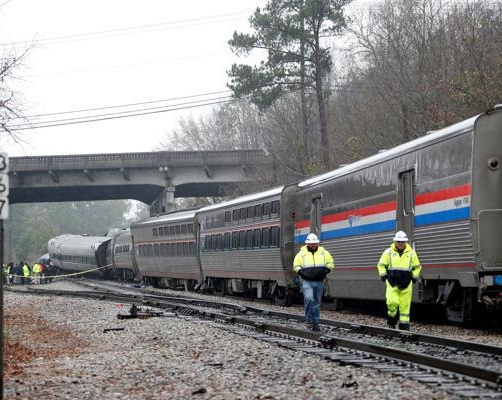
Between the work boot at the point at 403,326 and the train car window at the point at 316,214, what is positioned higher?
the train car window at the point at 316,214

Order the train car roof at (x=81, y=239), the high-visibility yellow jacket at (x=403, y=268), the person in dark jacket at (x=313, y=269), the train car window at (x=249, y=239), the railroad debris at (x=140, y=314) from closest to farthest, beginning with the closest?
1. the high-visibility yellow jacket at (x=403, y=268)
2. the person in dark jacket at (x=313, y=269)
3. the railroad debris at (x=140, y=314)
4. the train car window at (x=249, y=239)
5. the train car roof at (x=81, y=239)

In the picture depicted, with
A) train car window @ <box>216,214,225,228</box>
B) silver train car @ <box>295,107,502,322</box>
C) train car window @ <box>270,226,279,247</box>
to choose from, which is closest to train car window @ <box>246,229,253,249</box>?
train car window @ <box>270,226,279,247</box>

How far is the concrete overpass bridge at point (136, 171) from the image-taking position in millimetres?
67000

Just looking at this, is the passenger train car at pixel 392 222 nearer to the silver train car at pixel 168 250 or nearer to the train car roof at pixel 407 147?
the train car roof at pixel 407 147

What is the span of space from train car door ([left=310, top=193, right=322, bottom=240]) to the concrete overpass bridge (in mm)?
40605

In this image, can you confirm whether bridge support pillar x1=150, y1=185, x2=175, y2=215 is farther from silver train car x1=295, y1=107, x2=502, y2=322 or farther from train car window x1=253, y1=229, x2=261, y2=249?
silver train car x1=295, y1=107, x2=502, y2=322

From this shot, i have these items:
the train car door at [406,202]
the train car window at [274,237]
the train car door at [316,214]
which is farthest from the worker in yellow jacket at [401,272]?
the train car window at [274,237]

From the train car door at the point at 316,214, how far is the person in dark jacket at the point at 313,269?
712 centimetres

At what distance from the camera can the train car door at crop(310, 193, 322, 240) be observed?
24.2 metres

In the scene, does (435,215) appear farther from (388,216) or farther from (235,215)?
(235,215)

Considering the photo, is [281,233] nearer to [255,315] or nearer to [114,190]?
[255,315]

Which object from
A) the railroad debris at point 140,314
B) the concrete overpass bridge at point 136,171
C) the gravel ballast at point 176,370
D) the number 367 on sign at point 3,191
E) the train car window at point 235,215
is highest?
the concrete overpass bridge at point 136,171

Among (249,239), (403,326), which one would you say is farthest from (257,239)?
(403,326)

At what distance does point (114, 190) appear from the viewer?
2955 inches
